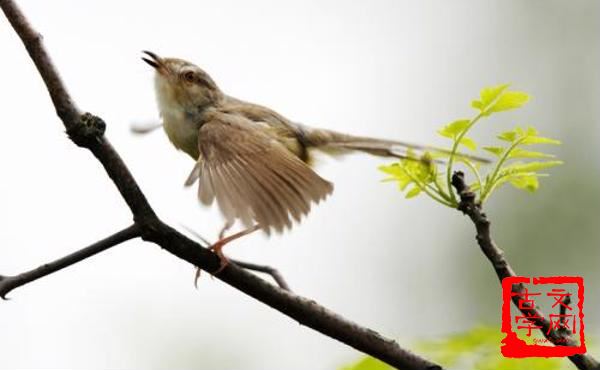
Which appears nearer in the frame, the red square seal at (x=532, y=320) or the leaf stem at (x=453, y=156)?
the red square seal at (x=532, y=320)

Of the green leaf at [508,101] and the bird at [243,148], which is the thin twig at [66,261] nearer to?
the bird at [243,148]

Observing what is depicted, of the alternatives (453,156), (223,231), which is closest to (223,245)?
(223,231)

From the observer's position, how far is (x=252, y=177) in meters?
2.81

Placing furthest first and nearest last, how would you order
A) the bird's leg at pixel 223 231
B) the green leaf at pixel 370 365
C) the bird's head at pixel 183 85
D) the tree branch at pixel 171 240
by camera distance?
the bird's head at pixel 183 85
the bird's leg at pixel 223 231
the green leaf at pixel 370 365
the tree branch at pixel 171 240

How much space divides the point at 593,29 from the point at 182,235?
415 inches

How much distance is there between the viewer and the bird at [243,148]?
2.40m

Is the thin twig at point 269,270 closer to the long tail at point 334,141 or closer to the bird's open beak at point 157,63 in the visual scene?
the long tail at point 334,141

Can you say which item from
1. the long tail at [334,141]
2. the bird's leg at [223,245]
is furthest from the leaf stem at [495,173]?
the long tail at [334,141]

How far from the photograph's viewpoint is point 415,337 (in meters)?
2.44

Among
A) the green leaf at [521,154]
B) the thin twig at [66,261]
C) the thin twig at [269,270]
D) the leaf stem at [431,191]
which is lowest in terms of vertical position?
the thin twig at [66,261]

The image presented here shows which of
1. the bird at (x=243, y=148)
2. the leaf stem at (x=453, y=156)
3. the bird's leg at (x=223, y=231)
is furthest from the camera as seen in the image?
the bird at (x=243, y=148)

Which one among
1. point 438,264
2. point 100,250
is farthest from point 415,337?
point 438,264

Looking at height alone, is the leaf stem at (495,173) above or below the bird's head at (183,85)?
below

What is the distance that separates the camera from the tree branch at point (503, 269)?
5.65ft
